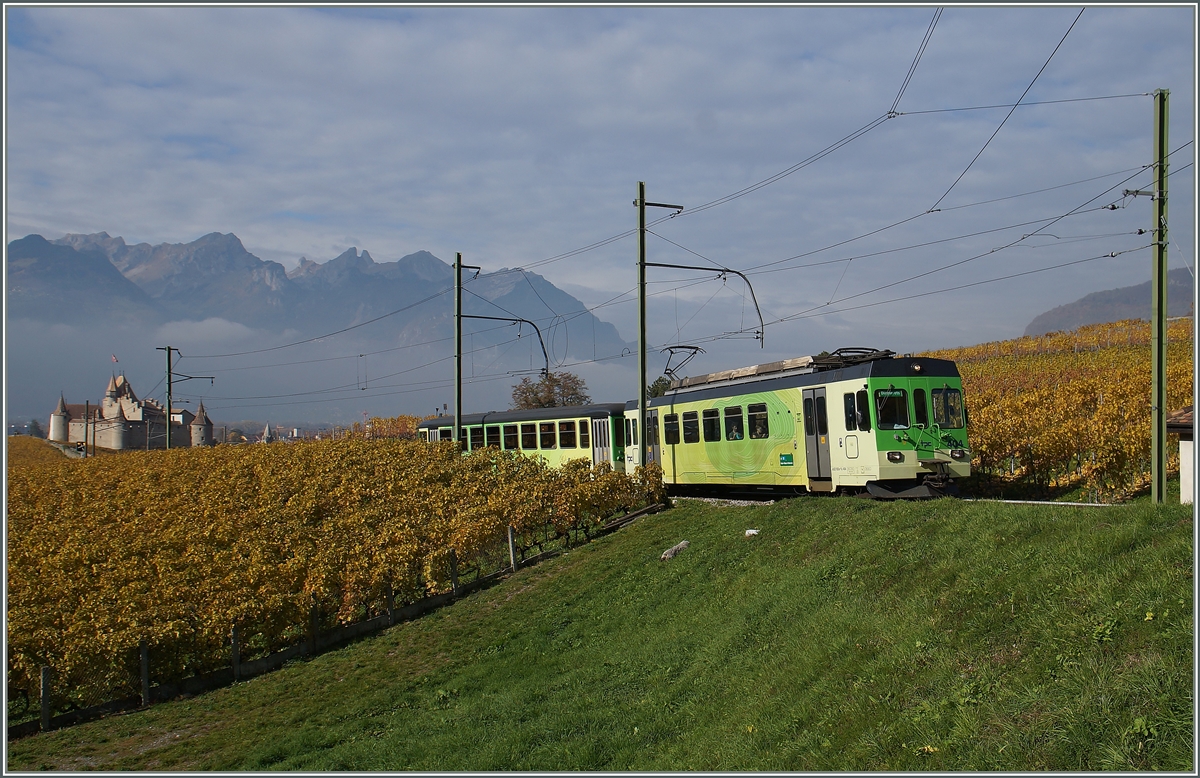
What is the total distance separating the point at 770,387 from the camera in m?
21.5

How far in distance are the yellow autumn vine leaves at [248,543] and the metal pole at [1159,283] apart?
14.3 meters

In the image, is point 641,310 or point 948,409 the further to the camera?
point 641,310

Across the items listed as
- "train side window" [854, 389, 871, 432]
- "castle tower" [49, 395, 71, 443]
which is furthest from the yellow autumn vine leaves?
"castle tower" [49, 395, 71, 443]

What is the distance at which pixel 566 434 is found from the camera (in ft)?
115

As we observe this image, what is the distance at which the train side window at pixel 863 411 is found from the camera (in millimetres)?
18094

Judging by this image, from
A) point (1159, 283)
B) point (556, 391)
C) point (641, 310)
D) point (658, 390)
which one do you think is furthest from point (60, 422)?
point (1159, 283)

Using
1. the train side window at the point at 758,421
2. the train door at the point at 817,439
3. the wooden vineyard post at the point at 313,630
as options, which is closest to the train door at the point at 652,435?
the train side window at the point at 758,421

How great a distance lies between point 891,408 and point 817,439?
211 centimetres

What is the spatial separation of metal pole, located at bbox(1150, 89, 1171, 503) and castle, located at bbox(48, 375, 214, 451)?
94617 millimetres

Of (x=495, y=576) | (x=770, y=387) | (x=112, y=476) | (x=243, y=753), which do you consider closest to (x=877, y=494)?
(x=770, y=387)

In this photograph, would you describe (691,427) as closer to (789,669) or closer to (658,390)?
(789,669)

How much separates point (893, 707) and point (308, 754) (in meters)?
8.14

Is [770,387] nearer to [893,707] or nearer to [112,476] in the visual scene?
[893,707]

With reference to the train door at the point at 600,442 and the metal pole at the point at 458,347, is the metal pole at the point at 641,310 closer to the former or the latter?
the train door at the point at 600,442
